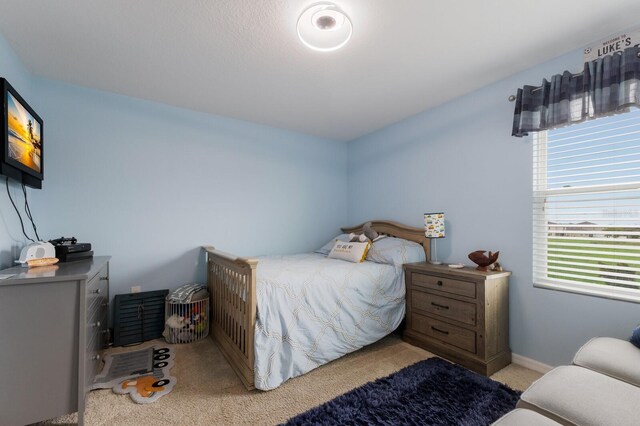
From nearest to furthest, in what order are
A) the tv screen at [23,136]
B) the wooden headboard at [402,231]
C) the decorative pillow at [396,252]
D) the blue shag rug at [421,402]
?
the blue shag rug at [421,402] → the tv screen at [23,136] → the decorative pillow at [396,252] → the wooden headboard at [402,231]

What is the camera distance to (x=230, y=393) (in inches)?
73.0

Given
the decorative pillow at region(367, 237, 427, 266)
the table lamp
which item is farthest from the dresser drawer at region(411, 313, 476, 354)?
the table lamp

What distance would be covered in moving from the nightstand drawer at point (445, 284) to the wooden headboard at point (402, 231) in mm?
382

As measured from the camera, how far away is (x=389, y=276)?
2.65m

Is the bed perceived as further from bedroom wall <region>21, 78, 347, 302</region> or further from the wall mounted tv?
the wall mounted tv

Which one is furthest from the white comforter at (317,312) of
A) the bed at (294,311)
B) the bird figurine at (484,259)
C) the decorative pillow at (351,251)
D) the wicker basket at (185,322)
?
the wicker basket at (185,322)

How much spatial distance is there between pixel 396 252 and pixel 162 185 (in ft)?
8.16

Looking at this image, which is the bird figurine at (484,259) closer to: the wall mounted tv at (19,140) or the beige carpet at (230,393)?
the beige carpet at (230,393)

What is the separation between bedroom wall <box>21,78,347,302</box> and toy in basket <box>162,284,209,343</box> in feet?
0.97

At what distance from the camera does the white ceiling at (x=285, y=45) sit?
5.38 feet

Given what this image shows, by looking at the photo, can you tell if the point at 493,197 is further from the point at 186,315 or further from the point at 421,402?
the point at 186,315

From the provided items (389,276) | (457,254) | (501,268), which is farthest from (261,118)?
(501,268)

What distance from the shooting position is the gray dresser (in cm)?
134

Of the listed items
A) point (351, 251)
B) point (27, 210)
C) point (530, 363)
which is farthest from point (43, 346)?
point (530, 363)
